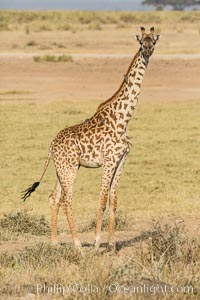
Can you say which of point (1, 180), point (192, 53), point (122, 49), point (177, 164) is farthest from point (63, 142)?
point (122, 49)

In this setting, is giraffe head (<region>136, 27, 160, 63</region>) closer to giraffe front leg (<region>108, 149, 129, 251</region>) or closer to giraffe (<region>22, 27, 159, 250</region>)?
giraffe (<region>22, 27, 159, 250</region>)

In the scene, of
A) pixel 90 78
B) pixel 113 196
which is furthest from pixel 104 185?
pixel 90 78

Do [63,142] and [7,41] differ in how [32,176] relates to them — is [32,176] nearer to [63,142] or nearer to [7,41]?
[63,142]

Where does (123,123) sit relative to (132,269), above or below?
above

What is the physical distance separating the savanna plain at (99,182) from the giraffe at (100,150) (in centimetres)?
44

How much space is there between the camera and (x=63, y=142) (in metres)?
9.42

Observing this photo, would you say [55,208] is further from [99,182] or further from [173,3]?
[173,3]

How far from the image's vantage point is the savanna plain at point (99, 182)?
7.52 meters

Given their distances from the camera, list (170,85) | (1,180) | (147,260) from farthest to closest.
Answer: (170,85) → (1,180) → (147,260)

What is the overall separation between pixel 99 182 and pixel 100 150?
20.1ft

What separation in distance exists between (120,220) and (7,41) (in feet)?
134

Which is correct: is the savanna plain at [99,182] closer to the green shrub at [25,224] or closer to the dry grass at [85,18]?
the green shrub at [25,224]

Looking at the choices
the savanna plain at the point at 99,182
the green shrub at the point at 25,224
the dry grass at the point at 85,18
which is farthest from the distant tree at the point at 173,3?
the green shrub at the point at 25,224

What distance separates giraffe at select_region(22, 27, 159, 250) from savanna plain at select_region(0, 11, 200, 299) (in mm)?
436
